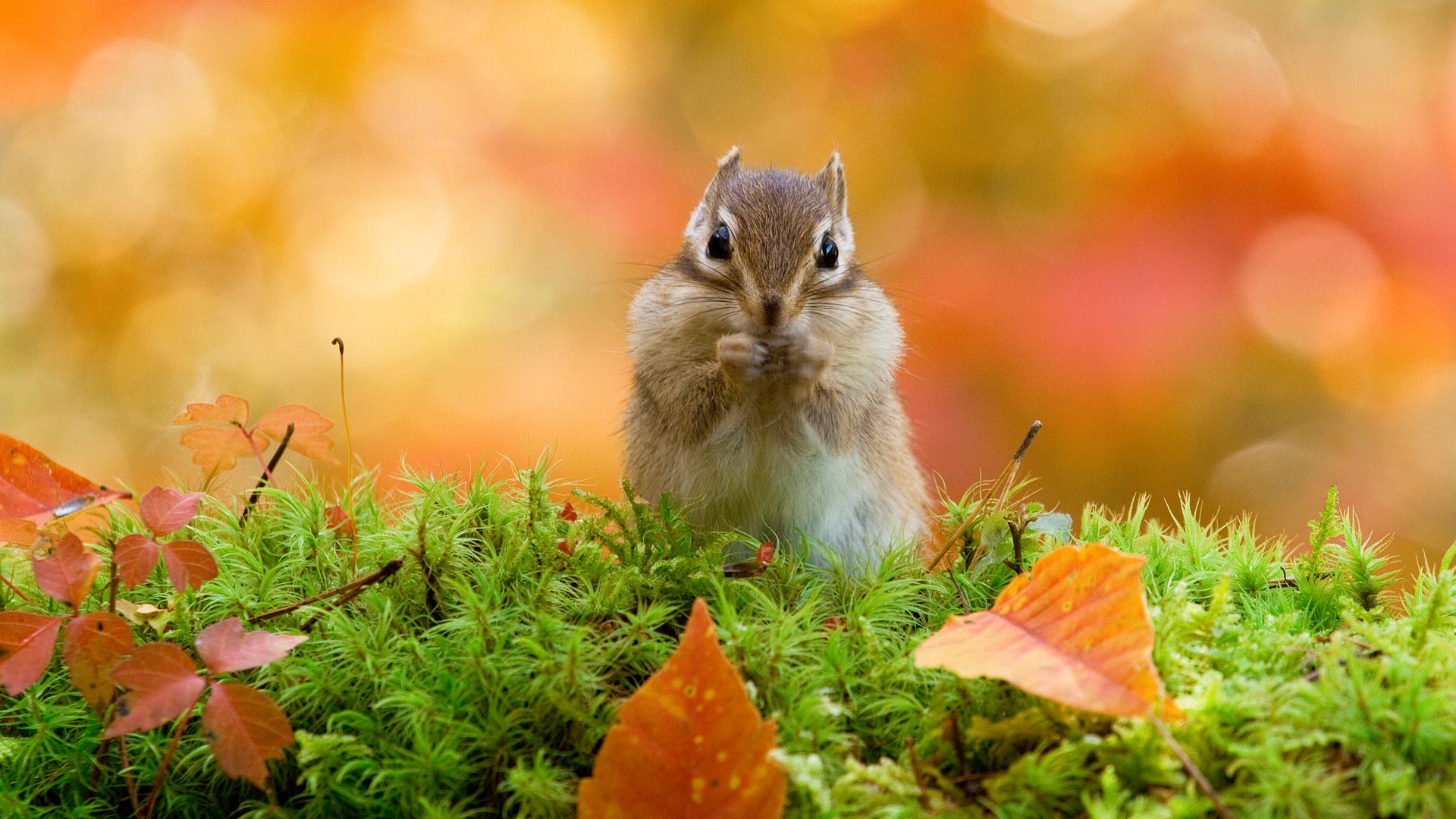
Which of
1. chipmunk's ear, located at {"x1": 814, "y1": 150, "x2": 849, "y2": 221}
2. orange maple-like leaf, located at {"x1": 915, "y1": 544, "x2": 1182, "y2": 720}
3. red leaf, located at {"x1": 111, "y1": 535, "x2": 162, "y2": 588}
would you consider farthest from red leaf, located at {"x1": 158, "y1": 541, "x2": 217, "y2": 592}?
chipmunk's ear, located at {"x1": 814, "y1": 150, "x2": 849, "y2": 221}

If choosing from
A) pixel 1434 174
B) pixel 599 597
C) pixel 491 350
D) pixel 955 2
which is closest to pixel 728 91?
pixel 955 2

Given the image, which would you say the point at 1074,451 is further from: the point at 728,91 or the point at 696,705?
the point at 696,705

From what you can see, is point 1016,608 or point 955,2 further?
point 955,2

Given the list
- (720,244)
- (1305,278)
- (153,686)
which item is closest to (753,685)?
(153,686)

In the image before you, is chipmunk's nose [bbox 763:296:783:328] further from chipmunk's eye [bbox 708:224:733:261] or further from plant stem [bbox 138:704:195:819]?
plant stem [bbox 138:704:195:819]

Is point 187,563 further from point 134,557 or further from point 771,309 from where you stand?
point 771,309

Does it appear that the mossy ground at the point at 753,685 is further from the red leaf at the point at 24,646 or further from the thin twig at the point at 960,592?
the red leaf at the point at 24,646
